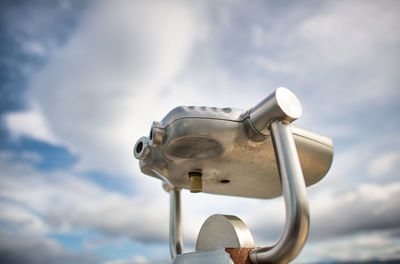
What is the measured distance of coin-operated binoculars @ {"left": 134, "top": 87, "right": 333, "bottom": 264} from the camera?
0.90 meters

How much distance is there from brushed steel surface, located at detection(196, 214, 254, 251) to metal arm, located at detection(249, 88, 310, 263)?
98 millimetres

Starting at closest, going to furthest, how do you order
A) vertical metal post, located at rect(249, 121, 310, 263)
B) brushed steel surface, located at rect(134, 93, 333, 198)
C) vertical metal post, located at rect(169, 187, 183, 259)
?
vertical metal post, located at rect(249, 121, 310, 263) → brushed steel surface, located at rect(134, 93, 333, 198) → vertical metal post, located at rect(169, 187, 183, 259)

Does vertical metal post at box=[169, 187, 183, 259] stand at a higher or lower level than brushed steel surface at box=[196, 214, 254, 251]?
higher

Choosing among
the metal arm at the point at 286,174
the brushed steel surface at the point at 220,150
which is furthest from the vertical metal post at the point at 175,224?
the metal arm at the point at 286,174

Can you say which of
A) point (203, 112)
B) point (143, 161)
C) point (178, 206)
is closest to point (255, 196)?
point (178, 206)

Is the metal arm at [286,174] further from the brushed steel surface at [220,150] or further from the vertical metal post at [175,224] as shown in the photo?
the vertical metal post at [175,224]

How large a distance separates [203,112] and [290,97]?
0.34m

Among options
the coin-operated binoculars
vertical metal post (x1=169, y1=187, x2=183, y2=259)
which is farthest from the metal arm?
vertical metal post (x1=169, y1=187, x2=183, y2=259)

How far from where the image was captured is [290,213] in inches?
34.2

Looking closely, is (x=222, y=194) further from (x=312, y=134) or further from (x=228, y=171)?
(x=312, y=134)

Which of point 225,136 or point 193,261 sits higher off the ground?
point 225,136

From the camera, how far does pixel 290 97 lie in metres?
1.09

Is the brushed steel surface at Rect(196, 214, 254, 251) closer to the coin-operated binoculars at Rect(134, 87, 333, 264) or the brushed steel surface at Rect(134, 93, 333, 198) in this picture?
the coin-operated binoculars at Rect(134, 87, 333, 264)

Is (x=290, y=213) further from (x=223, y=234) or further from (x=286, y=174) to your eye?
(x=223, y=234)
